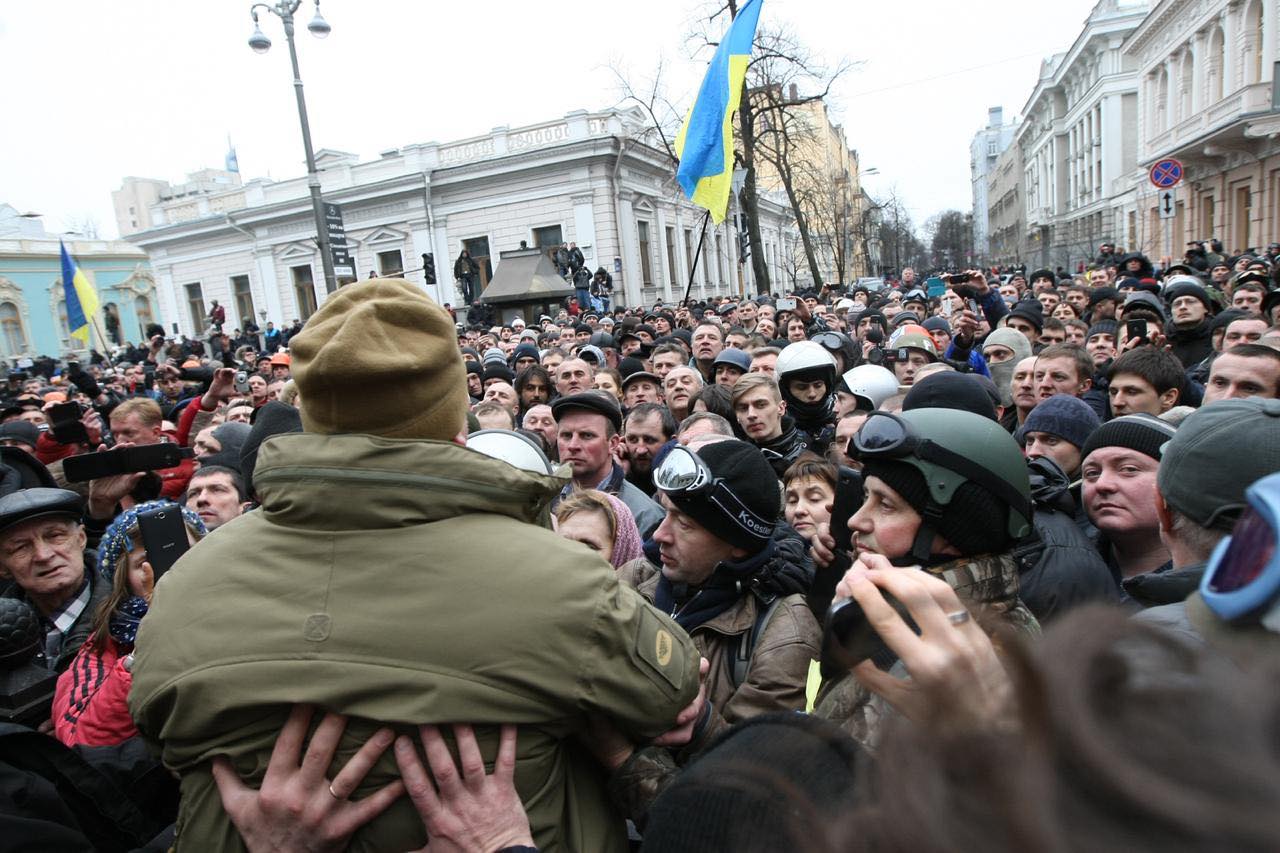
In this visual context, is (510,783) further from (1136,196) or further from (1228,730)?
(1136,196)

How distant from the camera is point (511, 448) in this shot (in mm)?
3043

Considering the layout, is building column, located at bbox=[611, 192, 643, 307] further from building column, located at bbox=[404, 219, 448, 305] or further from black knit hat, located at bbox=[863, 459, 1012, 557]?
black knit hat, located at bbox=[863, 459, 1012, 557]

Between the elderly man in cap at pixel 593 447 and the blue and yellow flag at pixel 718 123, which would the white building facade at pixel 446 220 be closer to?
the blue and yellow flag at pixel 718 123

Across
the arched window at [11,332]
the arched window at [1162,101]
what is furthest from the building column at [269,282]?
the arched window at [1162,101]

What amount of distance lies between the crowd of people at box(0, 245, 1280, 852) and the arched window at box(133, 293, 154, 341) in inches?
2512

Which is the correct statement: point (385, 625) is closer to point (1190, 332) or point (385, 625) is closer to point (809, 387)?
point (809, 387)

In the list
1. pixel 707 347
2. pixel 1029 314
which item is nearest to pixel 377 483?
pixel 707 347

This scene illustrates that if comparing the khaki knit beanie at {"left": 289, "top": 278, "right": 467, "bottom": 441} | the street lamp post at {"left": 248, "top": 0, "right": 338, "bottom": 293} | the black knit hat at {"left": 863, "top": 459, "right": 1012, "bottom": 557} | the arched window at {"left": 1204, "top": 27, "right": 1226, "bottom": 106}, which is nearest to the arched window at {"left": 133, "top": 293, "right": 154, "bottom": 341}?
the street lamp post at {"left": 248, "top": 0, "right": 338, "bottom": 293}

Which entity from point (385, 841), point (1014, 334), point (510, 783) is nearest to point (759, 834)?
point (510, 783)

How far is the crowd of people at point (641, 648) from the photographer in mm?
566

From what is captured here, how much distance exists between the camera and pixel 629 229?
33.4 m

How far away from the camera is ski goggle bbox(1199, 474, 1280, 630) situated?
2.43 feet

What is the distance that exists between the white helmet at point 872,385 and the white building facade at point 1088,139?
36514 millimetres

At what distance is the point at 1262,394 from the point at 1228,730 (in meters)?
4.25
